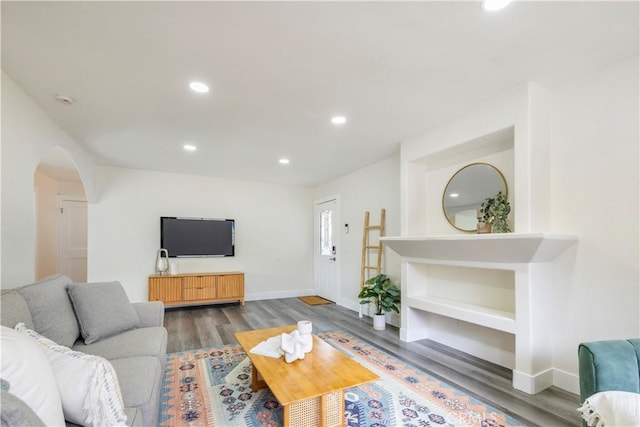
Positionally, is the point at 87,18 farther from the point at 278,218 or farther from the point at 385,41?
the point at 278,218

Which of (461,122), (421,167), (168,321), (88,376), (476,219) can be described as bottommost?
(168,321)

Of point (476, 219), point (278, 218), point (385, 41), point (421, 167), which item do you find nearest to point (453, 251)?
point (476, 219)

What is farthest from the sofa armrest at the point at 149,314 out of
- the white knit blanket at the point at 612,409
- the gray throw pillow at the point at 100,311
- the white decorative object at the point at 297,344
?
the white knit blanket at the point at 612,409

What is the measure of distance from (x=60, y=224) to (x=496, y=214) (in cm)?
739

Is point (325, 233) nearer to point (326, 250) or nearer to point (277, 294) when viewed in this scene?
point (326, 250)

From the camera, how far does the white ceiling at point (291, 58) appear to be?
163cm

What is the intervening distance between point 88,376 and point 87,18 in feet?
5.83

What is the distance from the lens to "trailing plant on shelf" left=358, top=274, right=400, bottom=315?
3.91m

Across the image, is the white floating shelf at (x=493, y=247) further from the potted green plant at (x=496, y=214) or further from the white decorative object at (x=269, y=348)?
the white decorative object at (x=269, y=348)

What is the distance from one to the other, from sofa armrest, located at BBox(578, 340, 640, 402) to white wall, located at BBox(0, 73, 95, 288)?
11.5 feet

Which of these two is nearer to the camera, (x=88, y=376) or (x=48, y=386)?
(x=48, y=386)

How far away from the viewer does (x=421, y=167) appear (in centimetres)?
367

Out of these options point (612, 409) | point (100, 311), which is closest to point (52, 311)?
point (100, 311)

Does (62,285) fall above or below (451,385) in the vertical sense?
above
